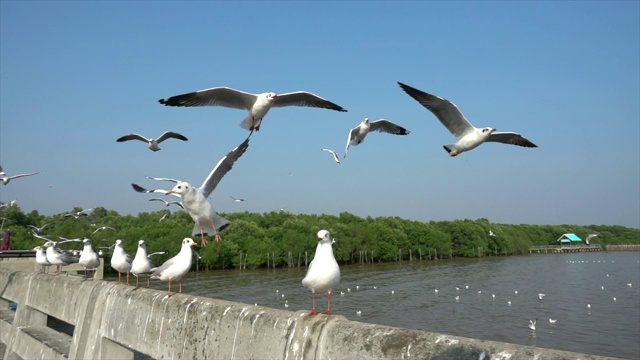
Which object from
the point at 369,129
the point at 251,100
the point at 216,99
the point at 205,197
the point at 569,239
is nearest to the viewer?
the point at 205,197

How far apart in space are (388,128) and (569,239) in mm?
161889

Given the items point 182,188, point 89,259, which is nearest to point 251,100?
point 182,188

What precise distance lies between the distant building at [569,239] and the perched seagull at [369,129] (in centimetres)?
15759

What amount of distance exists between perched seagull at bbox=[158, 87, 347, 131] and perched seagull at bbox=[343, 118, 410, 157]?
5.57 ft

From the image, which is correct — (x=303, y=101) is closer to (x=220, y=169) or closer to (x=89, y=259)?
(x=220, y=169)

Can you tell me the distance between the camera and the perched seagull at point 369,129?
37.8ft

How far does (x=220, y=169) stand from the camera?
325 inches

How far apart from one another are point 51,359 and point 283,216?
86066mm

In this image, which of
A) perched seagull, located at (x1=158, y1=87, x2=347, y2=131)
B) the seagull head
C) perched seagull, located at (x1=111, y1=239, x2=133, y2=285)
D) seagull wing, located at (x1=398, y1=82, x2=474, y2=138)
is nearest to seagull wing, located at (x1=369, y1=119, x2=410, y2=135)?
seagull wing, located at (x1=398, y1=82, x2=474, y2=138)

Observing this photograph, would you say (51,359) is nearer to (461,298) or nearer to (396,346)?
(396,346)

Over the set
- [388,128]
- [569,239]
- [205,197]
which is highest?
[388,128]

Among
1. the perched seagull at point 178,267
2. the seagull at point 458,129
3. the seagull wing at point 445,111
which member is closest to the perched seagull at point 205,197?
the perched seagull at point 178,267

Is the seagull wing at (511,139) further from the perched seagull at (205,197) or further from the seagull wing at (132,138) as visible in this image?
the seagull wing at (132,138)

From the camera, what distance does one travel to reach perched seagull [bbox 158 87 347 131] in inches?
351
